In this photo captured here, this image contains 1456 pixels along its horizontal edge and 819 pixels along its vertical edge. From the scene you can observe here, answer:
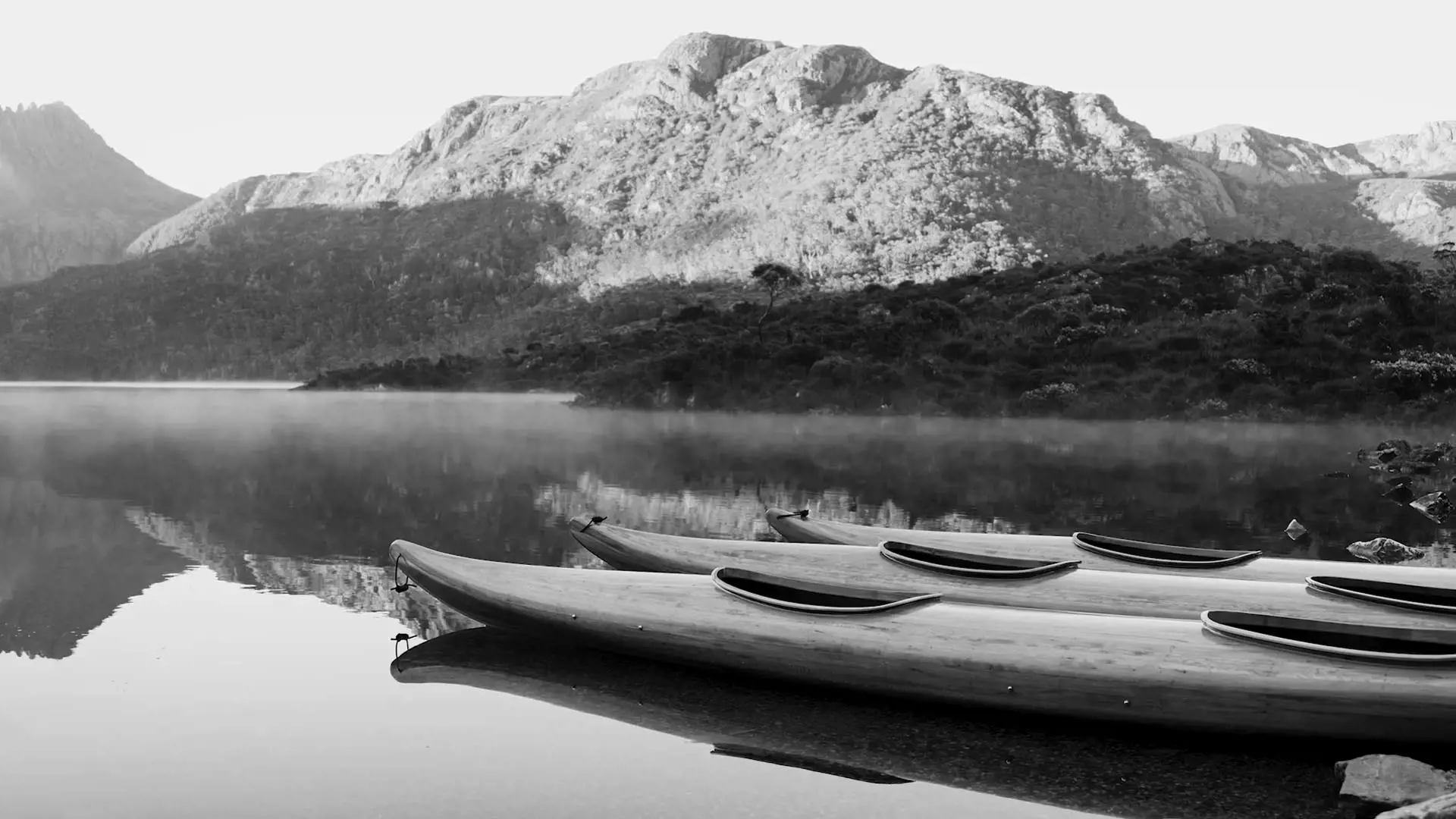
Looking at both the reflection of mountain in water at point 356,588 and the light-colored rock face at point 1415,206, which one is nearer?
the reflection of mountain in water at point 356,588

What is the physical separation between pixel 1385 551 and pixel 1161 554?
22.5 feet

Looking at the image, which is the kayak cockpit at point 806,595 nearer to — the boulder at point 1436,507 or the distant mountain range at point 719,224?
the boulder at point 1436,507

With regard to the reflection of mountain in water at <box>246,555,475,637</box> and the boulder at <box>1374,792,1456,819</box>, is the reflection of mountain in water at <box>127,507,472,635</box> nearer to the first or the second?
the reflection of mountain in water at <box>246,555,475,637</box>

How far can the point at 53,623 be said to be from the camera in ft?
44.0

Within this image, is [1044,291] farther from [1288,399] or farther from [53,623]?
[53,623]

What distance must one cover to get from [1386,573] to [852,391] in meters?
51.2

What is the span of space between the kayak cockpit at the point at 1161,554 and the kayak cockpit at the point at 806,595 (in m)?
3.32

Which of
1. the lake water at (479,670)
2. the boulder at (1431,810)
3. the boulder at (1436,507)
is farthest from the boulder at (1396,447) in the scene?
the boulder at (1431,810)

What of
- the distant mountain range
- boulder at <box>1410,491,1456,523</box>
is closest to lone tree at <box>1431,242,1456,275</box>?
the distant mountain range

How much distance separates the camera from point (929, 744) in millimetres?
9117

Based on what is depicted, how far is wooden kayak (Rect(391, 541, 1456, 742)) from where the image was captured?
8219mm

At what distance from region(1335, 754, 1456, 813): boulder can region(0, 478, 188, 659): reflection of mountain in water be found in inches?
479

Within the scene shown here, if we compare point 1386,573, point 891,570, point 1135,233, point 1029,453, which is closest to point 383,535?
point 891,570

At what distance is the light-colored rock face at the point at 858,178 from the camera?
5123 inches
